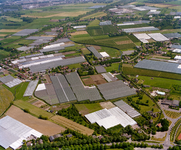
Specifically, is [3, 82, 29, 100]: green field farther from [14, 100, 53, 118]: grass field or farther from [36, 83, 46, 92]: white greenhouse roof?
[36, 83, 46, 92]: white greenhouse roof

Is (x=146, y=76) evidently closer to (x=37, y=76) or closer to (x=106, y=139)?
(x=106, y=139)

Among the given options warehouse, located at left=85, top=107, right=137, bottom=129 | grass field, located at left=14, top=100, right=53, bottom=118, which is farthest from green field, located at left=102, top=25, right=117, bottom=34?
grass field, located at left=14, top=100, right=53, bottom=118

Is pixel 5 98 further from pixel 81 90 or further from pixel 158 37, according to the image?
pixel 158 37

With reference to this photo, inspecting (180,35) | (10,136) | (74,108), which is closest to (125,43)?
(180,35)

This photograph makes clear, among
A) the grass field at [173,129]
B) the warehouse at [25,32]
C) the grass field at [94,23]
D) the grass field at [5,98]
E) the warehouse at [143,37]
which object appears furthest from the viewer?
the grass field at [94,23]

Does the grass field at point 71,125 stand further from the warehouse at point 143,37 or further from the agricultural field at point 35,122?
the warehouse at point 143,37

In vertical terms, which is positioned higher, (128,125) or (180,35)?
(180,35)

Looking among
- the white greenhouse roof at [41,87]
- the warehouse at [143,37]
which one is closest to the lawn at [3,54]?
the white greenhouse roof at [41,87]
